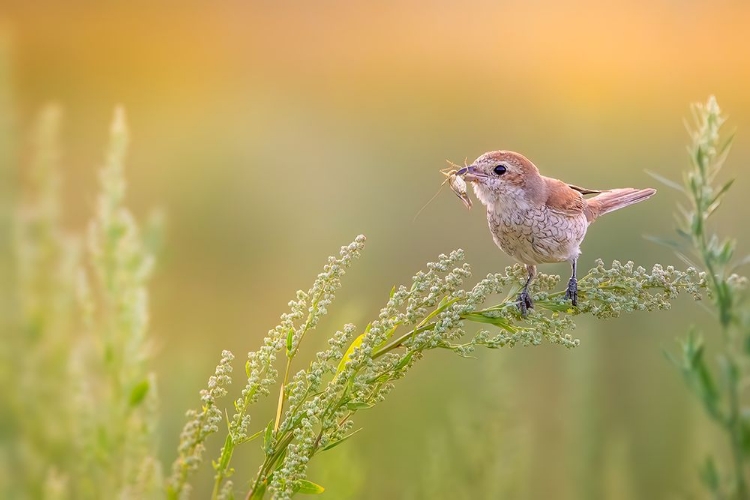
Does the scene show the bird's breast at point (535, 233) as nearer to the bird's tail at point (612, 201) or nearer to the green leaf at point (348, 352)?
the bird's tail at point (612, 201)

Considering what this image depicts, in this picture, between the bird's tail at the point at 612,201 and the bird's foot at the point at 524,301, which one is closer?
the bird's foot at the point at 524,301

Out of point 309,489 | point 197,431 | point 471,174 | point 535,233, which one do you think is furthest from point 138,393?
point 471,174

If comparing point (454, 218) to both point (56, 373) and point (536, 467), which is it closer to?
point (536, 467)

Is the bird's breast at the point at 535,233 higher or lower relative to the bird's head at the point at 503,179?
lower

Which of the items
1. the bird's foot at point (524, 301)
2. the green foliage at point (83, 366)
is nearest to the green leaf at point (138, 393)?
the green foliage at point (83, 366)

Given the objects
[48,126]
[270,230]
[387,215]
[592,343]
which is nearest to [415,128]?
[387,215]

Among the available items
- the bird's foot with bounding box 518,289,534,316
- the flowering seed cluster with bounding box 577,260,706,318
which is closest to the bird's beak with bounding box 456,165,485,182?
the bird's foot with bounding box 518,289,534,316

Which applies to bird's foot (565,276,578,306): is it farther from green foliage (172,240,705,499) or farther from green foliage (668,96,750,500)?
green foliage (668,96,750,500)

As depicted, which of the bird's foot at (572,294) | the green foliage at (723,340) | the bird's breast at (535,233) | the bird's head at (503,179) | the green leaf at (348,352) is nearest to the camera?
the green foliage at (723,340)
